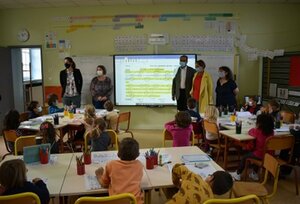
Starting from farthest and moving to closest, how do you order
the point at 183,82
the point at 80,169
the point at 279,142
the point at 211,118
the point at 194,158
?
the point at 183,82
the point at 211,118
the point at 279,142
the point at 194,158
the point at 80,169

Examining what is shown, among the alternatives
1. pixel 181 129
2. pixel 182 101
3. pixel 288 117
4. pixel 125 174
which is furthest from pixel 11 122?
pixel 288 117

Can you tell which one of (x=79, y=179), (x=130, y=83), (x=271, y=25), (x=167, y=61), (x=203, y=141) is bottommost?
(x=203, y=141)

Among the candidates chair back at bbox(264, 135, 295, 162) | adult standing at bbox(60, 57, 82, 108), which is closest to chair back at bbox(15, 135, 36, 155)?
chair back at bbox(264, 135, 295, 162)

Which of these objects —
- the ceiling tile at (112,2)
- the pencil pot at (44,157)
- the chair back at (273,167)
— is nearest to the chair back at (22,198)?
the pencil pot at (44,157)

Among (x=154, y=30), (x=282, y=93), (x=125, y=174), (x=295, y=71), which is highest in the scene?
(x=154, y=30)

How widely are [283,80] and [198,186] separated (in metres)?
5.41

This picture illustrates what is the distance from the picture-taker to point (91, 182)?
7.86ft

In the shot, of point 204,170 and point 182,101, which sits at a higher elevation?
point 182,101

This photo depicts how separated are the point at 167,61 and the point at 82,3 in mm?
2350

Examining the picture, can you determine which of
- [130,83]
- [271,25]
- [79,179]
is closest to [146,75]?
[130,83]

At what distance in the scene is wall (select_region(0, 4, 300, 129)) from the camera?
7098 millimetres

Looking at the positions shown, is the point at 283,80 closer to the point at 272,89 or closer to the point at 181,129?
the point at 272,89

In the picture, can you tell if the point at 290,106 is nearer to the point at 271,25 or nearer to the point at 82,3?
the point at 271,25

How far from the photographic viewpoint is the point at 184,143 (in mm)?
3795
